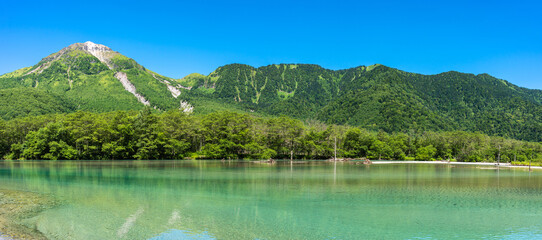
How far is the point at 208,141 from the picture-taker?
316 feet

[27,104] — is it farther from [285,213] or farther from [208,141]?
[285,213]

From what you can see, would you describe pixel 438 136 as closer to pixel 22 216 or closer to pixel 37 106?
pixel 22 216

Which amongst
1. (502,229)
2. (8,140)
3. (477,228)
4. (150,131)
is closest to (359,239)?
(477,228)

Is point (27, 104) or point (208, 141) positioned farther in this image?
point (27, 104)

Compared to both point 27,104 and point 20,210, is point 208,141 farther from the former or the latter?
point 27,104

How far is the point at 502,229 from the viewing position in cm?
1750

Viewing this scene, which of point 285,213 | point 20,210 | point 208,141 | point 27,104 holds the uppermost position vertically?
point 27,104

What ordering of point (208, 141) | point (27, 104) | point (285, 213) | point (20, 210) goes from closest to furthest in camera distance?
point (285, 213) → point (20, 210) → point (208, 141) → point (27, 104)

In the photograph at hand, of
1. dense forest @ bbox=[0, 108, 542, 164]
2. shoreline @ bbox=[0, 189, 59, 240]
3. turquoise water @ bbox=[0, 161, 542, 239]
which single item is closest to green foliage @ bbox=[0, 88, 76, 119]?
dense forest @ bbox=[0, 108, 542, 164]

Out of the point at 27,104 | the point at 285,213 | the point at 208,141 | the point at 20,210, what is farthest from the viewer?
the point at 27,104

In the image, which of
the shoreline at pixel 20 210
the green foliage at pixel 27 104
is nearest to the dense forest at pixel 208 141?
the green foliage at pixel 27 104

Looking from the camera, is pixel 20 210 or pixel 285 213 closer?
pixel 285 213

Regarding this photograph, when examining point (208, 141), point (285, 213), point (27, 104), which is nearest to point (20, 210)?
point (285, 213)

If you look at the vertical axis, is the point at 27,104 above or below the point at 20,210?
above
